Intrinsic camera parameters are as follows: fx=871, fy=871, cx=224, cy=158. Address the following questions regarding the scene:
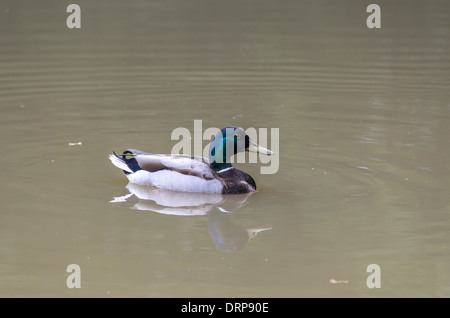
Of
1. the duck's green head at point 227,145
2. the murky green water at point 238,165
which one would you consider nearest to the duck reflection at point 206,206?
the murky green water at point 238,165

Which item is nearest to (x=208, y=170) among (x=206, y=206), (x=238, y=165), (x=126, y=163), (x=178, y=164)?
(x=178, y=164)

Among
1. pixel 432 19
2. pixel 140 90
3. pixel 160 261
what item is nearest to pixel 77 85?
pixel 140 90

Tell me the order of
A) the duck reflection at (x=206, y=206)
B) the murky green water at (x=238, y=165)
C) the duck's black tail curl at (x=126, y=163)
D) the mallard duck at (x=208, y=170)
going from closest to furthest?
the murky green water at (x=238, y=165) → the duck reflection at (x=206, y=206) → the mallard duck at (x=208, y=170) → the duck's black tail curl at (x=126, y=163)

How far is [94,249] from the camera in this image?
25.7 ft

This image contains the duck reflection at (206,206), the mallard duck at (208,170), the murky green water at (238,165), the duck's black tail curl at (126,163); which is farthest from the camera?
the duck's black tail curl at (126,163)

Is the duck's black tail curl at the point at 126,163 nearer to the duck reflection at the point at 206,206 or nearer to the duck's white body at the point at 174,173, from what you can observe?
the duck's white body at the point at 174,173

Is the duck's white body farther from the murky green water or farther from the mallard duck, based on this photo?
the murky green water

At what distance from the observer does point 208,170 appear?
9586 millimetres

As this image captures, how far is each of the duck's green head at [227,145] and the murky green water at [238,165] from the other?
0.47 meters

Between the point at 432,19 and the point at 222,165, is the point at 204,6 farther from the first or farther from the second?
the point at 222,165

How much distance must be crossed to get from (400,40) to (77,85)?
7.34m

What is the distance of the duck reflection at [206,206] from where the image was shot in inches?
325

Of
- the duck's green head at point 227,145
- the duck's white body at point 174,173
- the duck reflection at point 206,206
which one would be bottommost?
the duck reflection at point 206,206

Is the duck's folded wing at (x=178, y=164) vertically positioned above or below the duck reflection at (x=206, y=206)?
above
